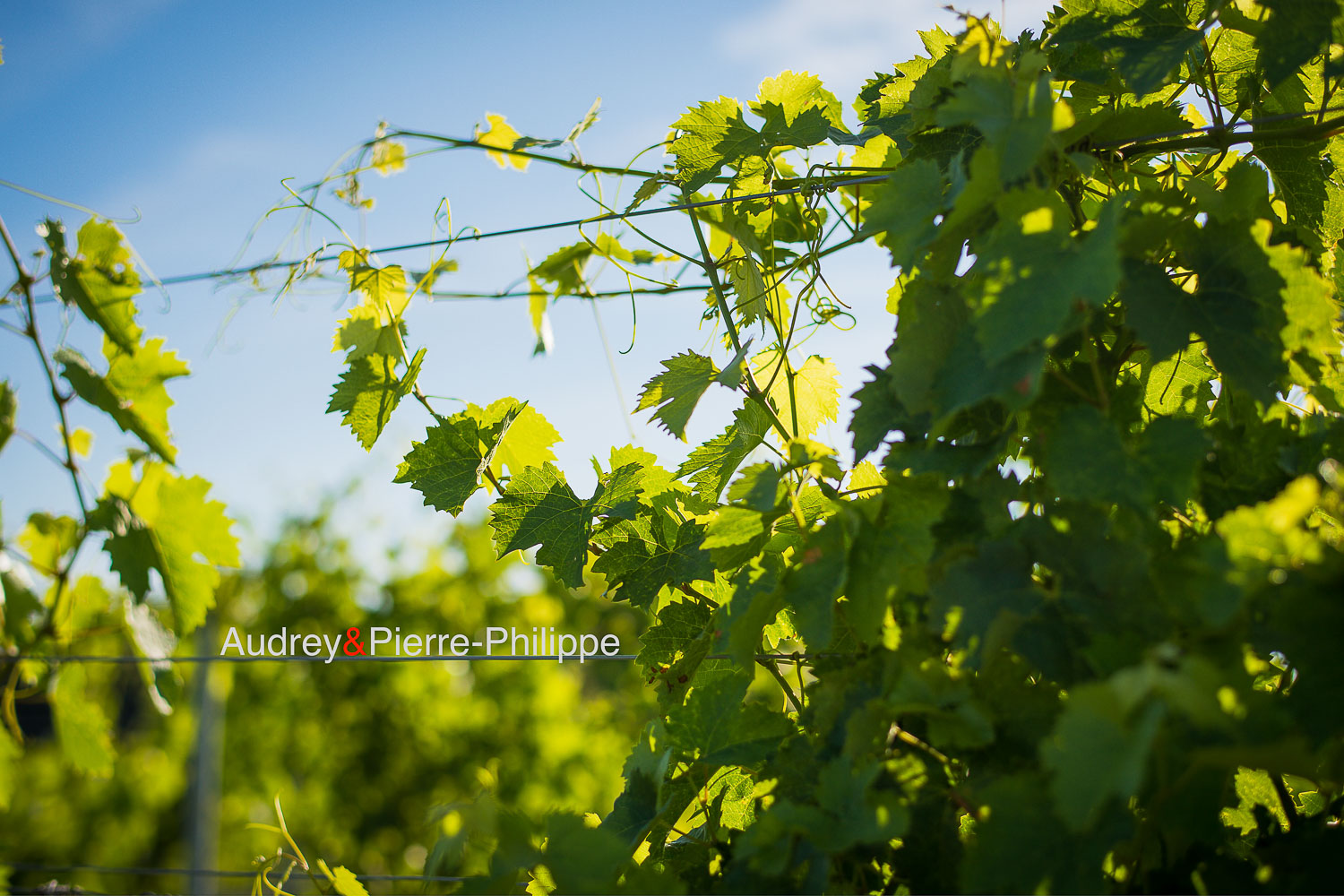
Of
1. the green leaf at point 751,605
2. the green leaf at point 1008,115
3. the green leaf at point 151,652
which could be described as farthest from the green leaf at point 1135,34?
the green leaf at point 151,652

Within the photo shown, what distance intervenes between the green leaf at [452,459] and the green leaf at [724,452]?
28cm

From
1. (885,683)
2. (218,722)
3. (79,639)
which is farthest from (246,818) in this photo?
(885,683)

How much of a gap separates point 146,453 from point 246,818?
798 cm

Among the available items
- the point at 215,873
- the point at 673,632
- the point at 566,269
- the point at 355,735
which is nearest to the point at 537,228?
the point at 566,269

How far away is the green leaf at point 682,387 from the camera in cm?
118

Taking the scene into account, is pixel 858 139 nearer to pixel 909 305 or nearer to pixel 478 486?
pixel 909 305

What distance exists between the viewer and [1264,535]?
59 cm

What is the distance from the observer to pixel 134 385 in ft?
4.85

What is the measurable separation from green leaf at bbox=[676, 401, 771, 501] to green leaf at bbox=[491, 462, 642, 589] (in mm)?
95

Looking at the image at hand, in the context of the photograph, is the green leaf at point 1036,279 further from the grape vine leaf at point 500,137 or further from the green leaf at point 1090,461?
the grape vine leaf at point 500,137

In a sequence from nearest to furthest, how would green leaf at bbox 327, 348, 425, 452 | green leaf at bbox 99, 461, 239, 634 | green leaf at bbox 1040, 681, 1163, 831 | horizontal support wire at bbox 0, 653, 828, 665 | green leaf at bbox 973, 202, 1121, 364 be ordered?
green leaf at bbox 1040, 681, 1163, 831
green leaf at bbox 973, 202, 1121, 364
horizontal support wire at bbox 0, 653, 828, 665
green leaf at bbox 327, 348, 425, 452
green leaf at bbox 99, 461, 239, 634

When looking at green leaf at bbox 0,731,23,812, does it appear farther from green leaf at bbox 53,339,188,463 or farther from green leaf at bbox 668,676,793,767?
green leaf at bbox 668,676,793,767

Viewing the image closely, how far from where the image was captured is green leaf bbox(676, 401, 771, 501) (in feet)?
3.86

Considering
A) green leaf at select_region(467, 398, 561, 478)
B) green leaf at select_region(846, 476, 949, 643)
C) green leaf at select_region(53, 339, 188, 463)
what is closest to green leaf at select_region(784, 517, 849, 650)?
green leaf at select_region(846, 476, 949, 643)
